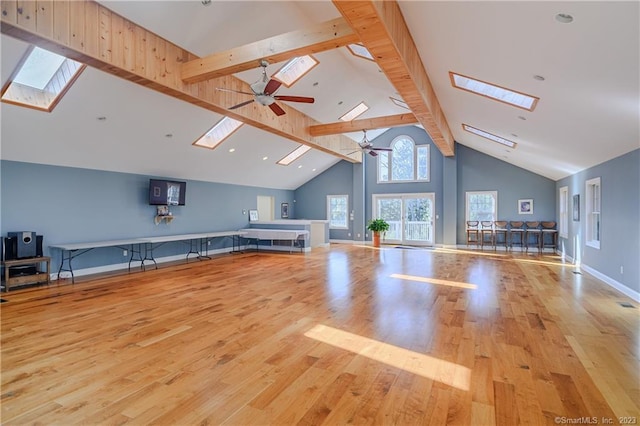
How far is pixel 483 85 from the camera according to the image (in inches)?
190

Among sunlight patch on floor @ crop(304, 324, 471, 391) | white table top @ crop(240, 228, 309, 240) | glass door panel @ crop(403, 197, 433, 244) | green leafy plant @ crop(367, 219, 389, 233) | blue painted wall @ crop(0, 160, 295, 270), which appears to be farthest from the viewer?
glass door panel @ crop(403, 197, 433, 244)

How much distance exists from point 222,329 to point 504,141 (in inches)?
292

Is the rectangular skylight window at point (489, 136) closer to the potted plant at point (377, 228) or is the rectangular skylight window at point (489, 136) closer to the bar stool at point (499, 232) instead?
the bar stool at point (499, 232)

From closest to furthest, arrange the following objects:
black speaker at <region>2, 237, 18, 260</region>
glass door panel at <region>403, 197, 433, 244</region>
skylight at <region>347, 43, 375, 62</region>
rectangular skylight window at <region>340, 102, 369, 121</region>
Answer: black speaker at <region>2, 237, 18, 260</region>
skylight at <region>347, 43, 375, 62</region>
rectangular skylight window at <region>340, 102, 369, 121</region>
glass door panel at <region>403, 197, 433, 244</region>

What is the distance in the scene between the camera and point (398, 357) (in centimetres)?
294

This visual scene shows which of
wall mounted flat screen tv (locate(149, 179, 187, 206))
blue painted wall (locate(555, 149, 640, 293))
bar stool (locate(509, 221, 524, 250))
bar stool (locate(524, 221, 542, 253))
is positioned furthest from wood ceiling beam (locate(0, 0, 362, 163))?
bar stool (locate(524, 221, 542, 253))

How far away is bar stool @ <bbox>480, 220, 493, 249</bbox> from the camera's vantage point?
10609 mm

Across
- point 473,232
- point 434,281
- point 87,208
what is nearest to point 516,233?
point 473,232

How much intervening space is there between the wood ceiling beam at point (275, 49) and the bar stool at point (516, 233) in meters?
8.99

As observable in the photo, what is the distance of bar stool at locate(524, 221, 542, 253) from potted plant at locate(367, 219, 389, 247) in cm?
427

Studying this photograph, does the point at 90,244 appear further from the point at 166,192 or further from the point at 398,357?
the point at 398,357

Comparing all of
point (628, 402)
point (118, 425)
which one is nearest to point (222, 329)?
point (118, 425)

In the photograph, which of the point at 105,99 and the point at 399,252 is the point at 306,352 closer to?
the point at 105,99

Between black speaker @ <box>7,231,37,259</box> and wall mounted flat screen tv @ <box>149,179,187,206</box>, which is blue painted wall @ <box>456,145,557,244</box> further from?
black speaker @ <box>7,231,37,259</box>
